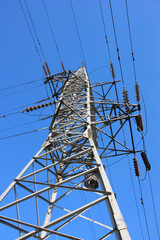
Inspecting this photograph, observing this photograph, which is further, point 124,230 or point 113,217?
point 113,217

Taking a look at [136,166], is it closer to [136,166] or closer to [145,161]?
[136,166]

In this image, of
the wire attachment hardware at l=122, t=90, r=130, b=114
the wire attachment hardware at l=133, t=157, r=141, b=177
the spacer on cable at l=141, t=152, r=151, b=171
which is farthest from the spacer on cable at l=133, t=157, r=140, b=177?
the wire attachment hardware at l=122, t=90, r=130, b=114

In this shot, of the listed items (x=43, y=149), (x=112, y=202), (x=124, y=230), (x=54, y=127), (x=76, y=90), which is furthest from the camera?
(x=76, y=90)

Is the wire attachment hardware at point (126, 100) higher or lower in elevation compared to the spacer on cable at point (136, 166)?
higher

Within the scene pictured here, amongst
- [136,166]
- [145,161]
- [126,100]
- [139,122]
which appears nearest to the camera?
[136,166]

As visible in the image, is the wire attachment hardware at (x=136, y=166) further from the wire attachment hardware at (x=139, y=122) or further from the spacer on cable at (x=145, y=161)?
the wire attachment hardware at (x=139, y=122)

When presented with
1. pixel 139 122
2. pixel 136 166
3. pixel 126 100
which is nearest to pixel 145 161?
pixel 136 166

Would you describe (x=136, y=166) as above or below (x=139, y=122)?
below

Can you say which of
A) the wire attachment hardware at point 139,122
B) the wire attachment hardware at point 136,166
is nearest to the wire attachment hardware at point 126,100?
the wire attachment hardware at point 139,122

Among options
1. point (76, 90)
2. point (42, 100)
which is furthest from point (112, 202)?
point (42, 100)

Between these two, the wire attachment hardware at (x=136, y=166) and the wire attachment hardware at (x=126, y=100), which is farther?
the wire attachment hardware at (x=126, y=100)

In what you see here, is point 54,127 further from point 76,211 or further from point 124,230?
point 124,230

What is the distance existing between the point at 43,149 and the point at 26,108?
547cm

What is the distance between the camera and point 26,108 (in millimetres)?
11500
